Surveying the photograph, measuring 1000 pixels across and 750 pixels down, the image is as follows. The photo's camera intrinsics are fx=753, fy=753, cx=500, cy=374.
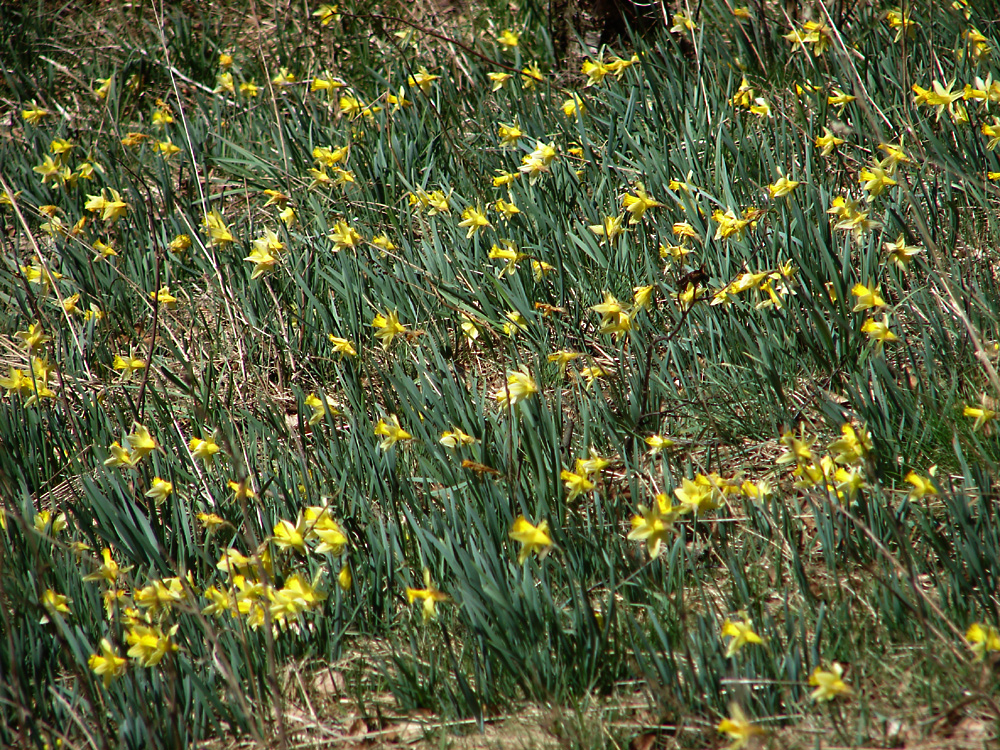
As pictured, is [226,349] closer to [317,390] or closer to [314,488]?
[317,390]

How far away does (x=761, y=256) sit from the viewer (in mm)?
2551

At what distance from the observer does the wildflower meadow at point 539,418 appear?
1.56 metres

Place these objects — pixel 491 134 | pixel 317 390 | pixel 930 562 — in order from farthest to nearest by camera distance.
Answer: pixel 491 134
pixel 317 390
pixel 930 562

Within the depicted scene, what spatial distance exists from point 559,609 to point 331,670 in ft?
1.74

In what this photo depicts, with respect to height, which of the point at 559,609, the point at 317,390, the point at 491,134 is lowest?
the point at 559,609

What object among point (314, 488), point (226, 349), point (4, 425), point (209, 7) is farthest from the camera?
point (209, 7)

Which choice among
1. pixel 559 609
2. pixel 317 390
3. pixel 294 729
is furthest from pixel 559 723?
pixel 317 390

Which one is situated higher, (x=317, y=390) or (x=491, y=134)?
(x=491, y=134)

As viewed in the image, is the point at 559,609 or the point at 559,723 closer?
the point at 559,723

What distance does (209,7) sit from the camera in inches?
220

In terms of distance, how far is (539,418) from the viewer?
207 cm

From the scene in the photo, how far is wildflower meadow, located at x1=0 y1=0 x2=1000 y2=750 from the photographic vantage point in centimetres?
156

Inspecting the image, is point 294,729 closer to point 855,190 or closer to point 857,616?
point 857,616

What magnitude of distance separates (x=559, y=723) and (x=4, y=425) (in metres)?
2.02
